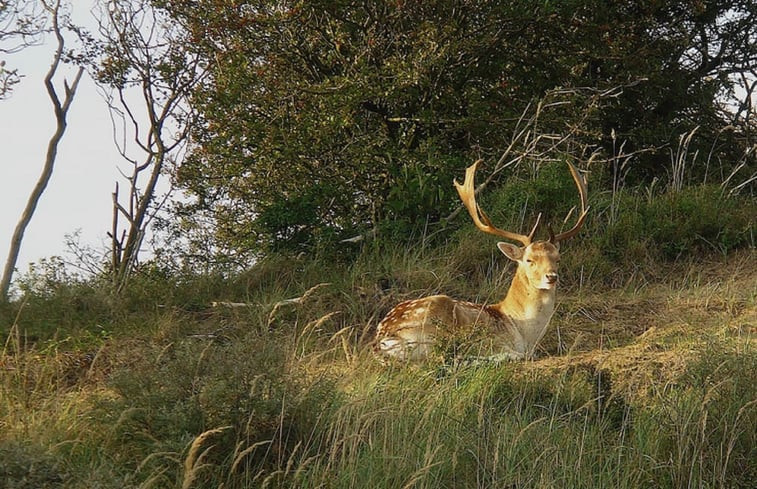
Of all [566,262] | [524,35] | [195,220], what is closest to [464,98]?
[524,35]

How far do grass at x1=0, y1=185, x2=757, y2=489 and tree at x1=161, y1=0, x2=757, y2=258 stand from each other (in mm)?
3283

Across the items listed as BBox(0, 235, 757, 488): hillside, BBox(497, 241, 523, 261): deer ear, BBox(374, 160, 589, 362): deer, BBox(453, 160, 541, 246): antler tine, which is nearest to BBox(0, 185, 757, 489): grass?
BBox(0, 235, 757, 488): hillside

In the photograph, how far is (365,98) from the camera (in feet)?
37.2

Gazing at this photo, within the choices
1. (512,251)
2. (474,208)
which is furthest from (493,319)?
(474,208)

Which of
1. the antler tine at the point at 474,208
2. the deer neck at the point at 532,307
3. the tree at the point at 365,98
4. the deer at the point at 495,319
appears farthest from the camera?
the tree at the point at 365,98

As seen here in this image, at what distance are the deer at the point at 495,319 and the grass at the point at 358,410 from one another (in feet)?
0.86

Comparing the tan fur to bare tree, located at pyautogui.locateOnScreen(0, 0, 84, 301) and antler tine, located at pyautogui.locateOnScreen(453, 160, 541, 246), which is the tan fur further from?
bare tree, located at pyautogui.locateOnScreen(0, 0, 84, 301)

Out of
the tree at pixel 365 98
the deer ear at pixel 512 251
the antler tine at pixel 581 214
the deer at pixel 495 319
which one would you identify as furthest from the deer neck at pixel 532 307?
the tree at pixel 365 98

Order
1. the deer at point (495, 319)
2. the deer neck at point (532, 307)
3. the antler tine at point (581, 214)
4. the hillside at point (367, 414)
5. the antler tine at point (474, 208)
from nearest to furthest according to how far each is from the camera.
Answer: the hillside at point (367, 414) < the deer at point (495, 319) < the deer neck at point (532, 307) < the antler tine at point (581, 214) < the antler tine at point (474, 208)

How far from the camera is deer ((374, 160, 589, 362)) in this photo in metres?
7.48

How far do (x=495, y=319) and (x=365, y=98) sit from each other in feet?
13.8

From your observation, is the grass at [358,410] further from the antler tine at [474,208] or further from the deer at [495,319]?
the antler tine at [474,208]

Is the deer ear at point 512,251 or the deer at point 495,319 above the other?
the deer ear at point 512,251

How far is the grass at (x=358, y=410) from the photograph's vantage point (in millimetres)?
5039
